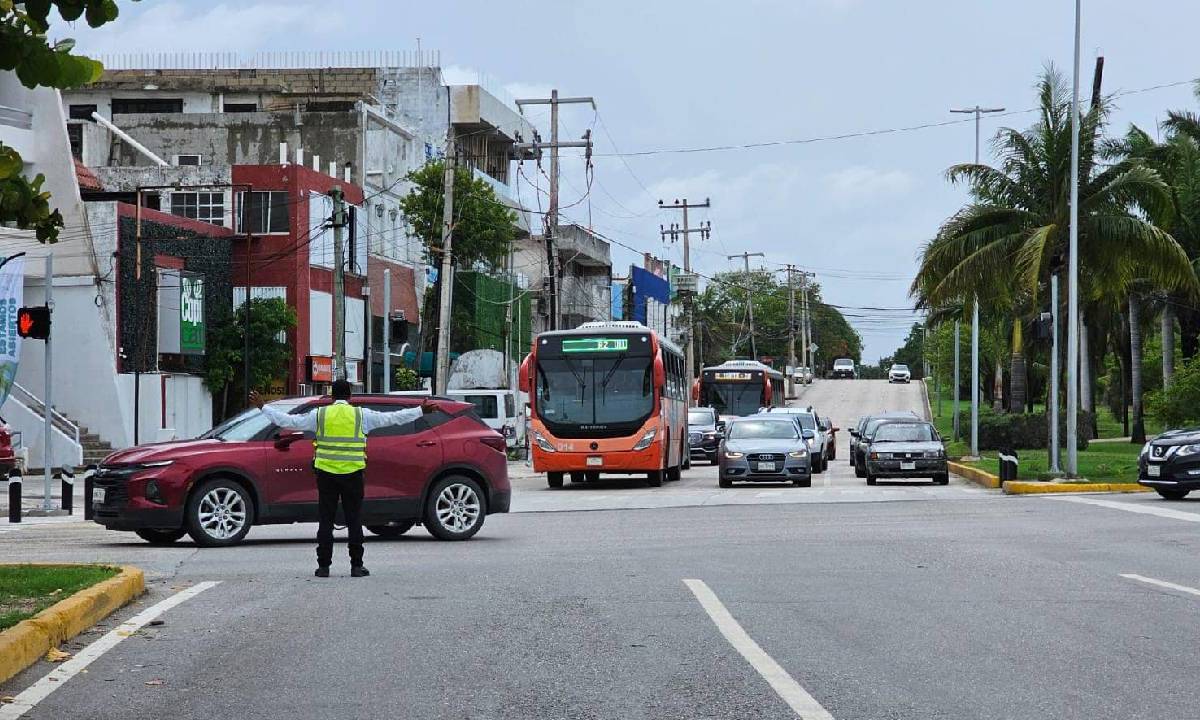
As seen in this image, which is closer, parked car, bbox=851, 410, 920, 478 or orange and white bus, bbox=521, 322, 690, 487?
orange and white bus, bbox=521, 322, 690, 487

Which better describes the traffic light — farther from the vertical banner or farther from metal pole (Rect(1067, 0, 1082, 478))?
metal pole (Rect(1067, 0, 1082, 478))

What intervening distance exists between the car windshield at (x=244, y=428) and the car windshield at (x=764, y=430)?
58.1 ft

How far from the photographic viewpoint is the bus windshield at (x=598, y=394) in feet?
113

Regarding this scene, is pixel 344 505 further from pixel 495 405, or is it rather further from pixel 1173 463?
pixel 495 405

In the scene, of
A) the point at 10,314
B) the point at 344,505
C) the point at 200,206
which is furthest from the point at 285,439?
the point at 200,206

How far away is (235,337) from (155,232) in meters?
5.29

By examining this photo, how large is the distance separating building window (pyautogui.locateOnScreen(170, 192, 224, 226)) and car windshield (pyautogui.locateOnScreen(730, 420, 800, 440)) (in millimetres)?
24735

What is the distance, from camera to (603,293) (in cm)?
9269

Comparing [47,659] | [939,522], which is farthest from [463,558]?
[939,522]

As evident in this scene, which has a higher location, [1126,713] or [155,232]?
[155,232]

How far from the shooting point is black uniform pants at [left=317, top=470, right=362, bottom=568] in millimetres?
14227

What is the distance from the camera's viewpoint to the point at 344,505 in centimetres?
1461

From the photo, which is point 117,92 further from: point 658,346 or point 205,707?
point 205,707

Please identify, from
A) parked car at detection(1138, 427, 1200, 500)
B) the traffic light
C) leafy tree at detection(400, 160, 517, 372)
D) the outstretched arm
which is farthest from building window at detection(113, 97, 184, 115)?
the outstretched arm
